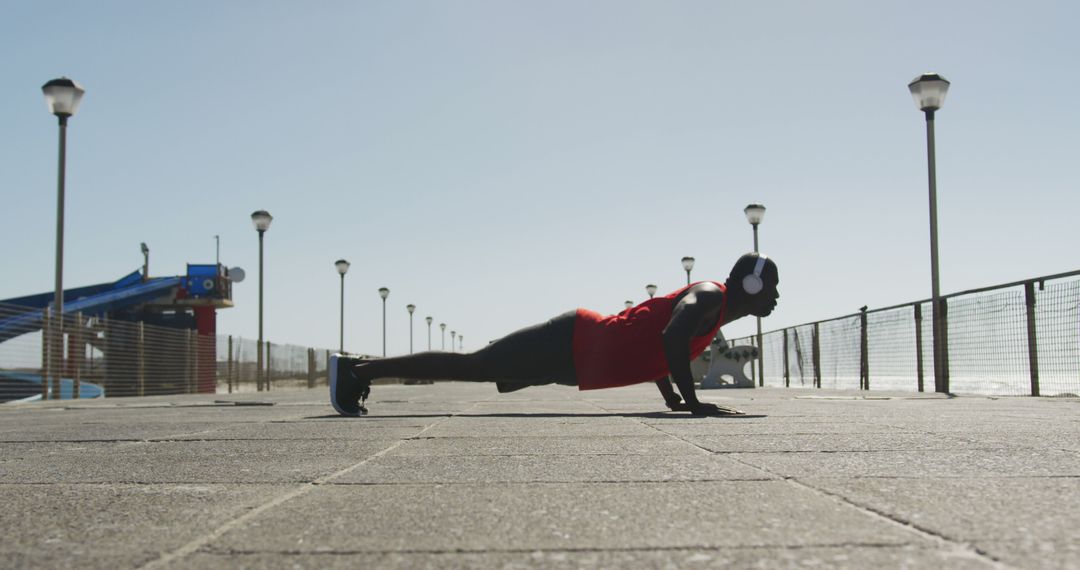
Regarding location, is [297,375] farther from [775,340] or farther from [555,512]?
[555,512]

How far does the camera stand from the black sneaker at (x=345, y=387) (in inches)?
254

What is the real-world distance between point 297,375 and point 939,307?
24.1 metres

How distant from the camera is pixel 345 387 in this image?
650 centimetres

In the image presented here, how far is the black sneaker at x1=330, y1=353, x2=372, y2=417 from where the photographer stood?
21.2 ft

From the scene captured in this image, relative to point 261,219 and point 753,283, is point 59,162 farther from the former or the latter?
point 753,283

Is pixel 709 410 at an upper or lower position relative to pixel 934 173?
lower

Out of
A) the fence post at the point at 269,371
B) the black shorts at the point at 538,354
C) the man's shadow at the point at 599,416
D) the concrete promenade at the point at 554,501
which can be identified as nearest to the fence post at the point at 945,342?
the man's shadow at the point at 599,416

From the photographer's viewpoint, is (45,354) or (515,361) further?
(45,354)

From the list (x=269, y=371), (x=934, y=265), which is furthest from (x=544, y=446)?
(x=269, y=371)

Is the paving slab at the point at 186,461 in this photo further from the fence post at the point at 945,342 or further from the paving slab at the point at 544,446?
the fence post at the point at 945,342

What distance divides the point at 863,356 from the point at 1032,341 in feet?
18.2

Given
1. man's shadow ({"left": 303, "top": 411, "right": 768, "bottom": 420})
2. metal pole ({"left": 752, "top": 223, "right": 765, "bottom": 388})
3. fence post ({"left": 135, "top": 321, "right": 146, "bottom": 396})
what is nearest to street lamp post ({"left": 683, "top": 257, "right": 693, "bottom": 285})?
metal pole ({"left": 752, "top": 223, "right": 765, "bottom": 388})

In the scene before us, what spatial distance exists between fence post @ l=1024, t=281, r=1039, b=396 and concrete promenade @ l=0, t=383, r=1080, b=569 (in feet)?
24.8

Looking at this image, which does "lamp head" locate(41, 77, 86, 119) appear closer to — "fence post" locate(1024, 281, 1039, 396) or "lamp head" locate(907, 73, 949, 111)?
"lamp head" locate(907, 73, 949, 111)
